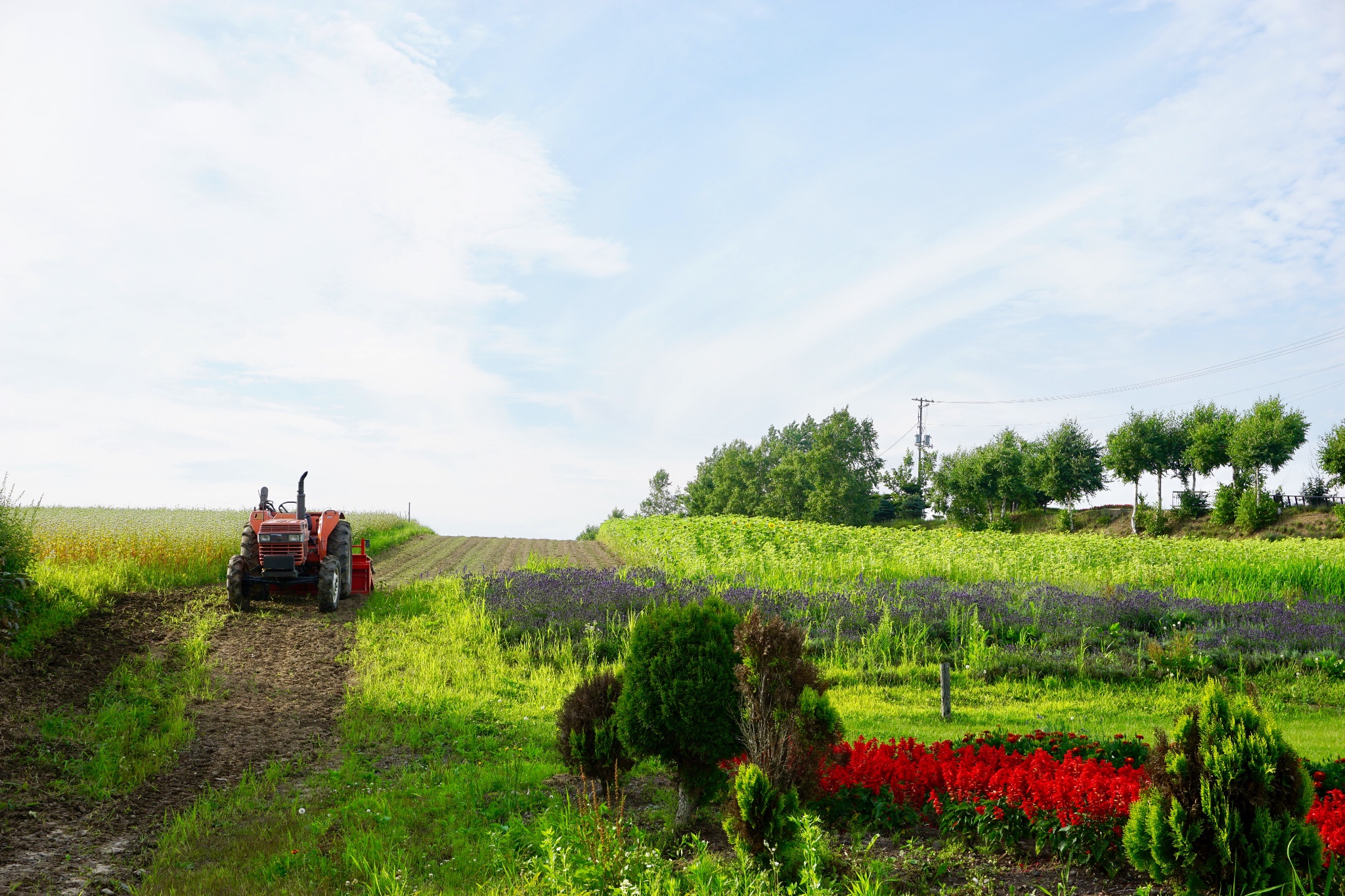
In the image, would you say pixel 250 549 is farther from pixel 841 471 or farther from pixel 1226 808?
pixel 841 471

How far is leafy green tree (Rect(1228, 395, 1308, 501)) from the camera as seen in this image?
42.8 m

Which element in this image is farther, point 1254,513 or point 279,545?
point 1254,513

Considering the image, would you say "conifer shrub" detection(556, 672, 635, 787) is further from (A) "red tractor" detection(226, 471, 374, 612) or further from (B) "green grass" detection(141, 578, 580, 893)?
(A) "red tractor" detection(226, 471, 374, 612)

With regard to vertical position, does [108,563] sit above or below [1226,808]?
above

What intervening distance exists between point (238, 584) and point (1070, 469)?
159 feet

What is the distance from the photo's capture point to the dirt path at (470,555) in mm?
20828

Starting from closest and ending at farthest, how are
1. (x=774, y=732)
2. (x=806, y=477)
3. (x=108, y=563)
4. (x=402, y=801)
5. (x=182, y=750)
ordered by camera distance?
(x=774, y=732), (x=402, y=801), (x=182, y=750), (x=108, y=563), (x=806, y=477)

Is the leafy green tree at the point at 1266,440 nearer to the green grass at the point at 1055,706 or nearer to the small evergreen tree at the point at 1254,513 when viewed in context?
the small evergreen tree at the point at 1254,513

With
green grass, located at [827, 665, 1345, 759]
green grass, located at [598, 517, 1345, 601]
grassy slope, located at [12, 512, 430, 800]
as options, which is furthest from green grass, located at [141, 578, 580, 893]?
green grass, located at [598, 517, 1345, 601]

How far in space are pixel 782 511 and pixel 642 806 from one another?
4083 cm

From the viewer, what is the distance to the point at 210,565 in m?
16.5

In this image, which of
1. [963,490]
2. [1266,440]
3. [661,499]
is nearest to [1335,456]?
[1266,440]

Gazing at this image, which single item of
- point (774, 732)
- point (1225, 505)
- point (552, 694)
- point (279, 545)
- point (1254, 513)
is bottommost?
point (552, 694)

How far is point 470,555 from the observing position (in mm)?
25797
